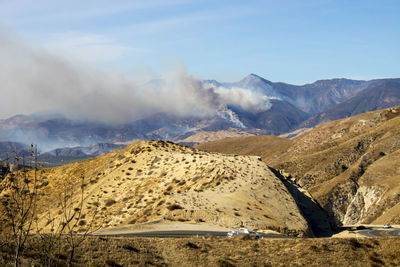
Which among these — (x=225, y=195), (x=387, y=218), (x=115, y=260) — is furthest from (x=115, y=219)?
(x=387, y=218)

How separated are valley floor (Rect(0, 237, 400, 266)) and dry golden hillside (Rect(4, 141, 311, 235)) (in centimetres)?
1486

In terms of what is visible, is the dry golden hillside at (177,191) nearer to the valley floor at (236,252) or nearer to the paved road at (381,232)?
the paved road at (381,232)

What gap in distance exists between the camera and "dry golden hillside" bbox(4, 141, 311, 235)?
57.3 meters

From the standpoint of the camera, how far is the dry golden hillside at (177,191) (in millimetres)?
57344

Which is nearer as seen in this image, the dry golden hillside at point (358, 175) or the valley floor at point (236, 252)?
the valley floor at point (236, 252)

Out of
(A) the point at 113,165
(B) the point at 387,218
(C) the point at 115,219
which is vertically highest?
(A) the point at 113,165

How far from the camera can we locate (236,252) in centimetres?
3791

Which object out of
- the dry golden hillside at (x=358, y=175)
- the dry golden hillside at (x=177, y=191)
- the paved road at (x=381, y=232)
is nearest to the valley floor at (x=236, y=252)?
the dry golden hillside at (x=177, y=191)

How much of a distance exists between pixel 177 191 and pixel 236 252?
93.5 feet

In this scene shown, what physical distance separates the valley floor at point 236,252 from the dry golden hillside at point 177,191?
14857 mm

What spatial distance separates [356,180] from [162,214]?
105 m

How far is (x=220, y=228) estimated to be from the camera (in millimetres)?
52344

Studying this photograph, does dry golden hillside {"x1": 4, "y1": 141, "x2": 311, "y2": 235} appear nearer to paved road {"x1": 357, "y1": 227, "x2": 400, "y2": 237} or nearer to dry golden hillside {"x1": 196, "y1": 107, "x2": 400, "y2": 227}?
paved road {"x1": 357, "y1": 227, "x2": 400, "y2": 237}

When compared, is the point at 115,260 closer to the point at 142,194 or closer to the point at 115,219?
the point at 115,219
